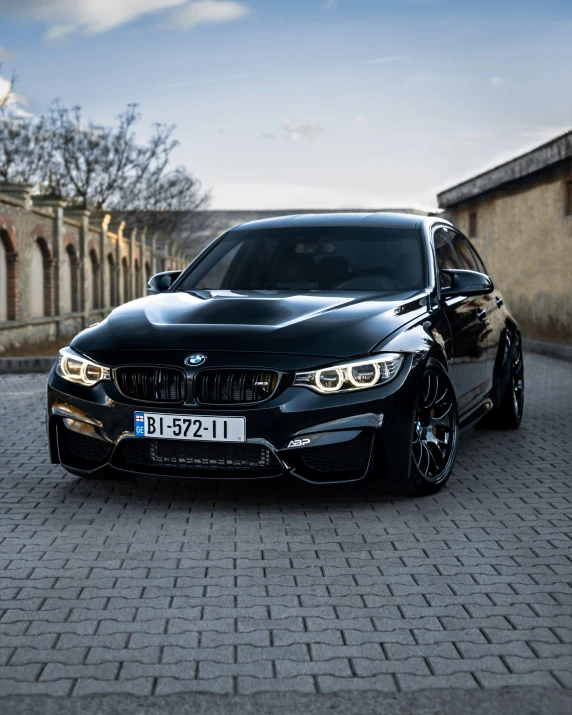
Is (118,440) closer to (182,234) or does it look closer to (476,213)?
(476,213)

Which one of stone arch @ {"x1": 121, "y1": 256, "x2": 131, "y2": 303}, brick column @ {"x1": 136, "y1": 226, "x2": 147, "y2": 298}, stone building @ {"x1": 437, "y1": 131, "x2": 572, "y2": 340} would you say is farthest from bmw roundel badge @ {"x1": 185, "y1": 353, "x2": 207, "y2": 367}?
brick column @ {"x1": 136, "y1": 226, "x2": 147, "y2": 298}

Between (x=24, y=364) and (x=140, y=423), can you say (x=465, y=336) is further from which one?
(x=24, y=364)

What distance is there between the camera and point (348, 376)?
5.34 metres

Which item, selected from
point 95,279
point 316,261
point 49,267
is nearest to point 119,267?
point 95,279

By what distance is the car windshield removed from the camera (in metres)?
6.62

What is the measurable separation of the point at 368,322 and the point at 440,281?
1.23 m

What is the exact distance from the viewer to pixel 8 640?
11.6 ft

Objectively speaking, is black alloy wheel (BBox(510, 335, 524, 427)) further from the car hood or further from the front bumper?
the front bumper

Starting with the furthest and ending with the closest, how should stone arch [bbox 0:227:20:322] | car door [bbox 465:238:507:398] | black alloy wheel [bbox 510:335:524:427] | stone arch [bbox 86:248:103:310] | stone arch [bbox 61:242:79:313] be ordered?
stone arch [bbox 86:248:103:310]
stone arch [bbox 61:242:79:313]
stone arch [bbox 0:227:20:322]
black alloy wheel [bbox 510:335:524:427]
car door [bbox 465:238:507:398]

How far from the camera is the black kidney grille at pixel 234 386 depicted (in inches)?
210

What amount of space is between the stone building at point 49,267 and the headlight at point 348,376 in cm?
1643

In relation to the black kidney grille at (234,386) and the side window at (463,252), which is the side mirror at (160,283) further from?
the side window at (463,252)

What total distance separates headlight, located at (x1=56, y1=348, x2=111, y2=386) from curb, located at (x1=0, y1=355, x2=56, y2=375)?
29.9 feet

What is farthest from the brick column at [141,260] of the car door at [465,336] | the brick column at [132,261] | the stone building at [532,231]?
the car door at [465,336]
